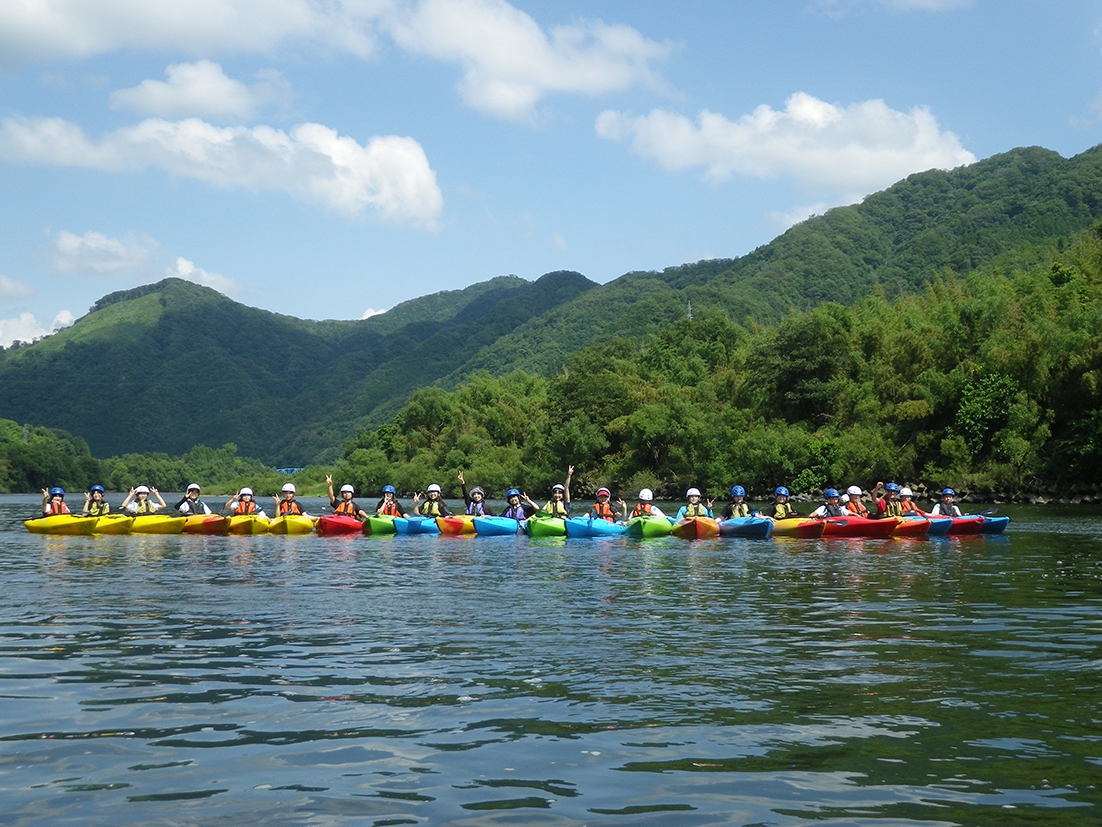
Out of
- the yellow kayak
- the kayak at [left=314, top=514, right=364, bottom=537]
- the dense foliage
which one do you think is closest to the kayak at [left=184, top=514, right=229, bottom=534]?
the yellow kayak

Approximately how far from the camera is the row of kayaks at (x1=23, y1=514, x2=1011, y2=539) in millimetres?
25906

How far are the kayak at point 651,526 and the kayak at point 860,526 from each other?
3.90 meters

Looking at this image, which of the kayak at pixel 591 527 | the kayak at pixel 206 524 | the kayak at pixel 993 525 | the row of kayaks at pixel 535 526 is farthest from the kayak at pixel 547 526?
the kayak at pixel 993 525

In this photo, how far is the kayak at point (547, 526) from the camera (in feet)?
86.6

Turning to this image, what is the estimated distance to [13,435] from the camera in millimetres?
131875

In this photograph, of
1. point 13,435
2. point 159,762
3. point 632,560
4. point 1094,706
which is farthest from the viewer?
point 13,435

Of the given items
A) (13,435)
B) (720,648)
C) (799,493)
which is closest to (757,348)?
(799,493)

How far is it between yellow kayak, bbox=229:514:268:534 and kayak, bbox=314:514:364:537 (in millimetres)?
1471

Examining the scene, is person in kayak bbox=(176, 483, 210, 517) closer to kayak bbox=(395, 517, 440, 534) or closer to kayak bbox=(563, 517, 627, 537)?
kayak bbox=(395, 517, 440, 534)

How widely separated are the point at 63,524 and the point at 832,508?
815 inches

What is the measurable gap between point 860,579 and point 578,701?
10.2 metres

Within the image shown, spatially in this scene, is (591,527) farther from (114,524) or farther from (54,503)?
(54,503)

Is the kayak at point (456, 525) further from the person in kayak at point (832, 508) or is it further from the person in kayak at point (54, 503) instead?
the person in kayak at point (54, 503)

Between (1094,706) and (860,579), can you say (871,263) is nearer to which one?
(860,579)
